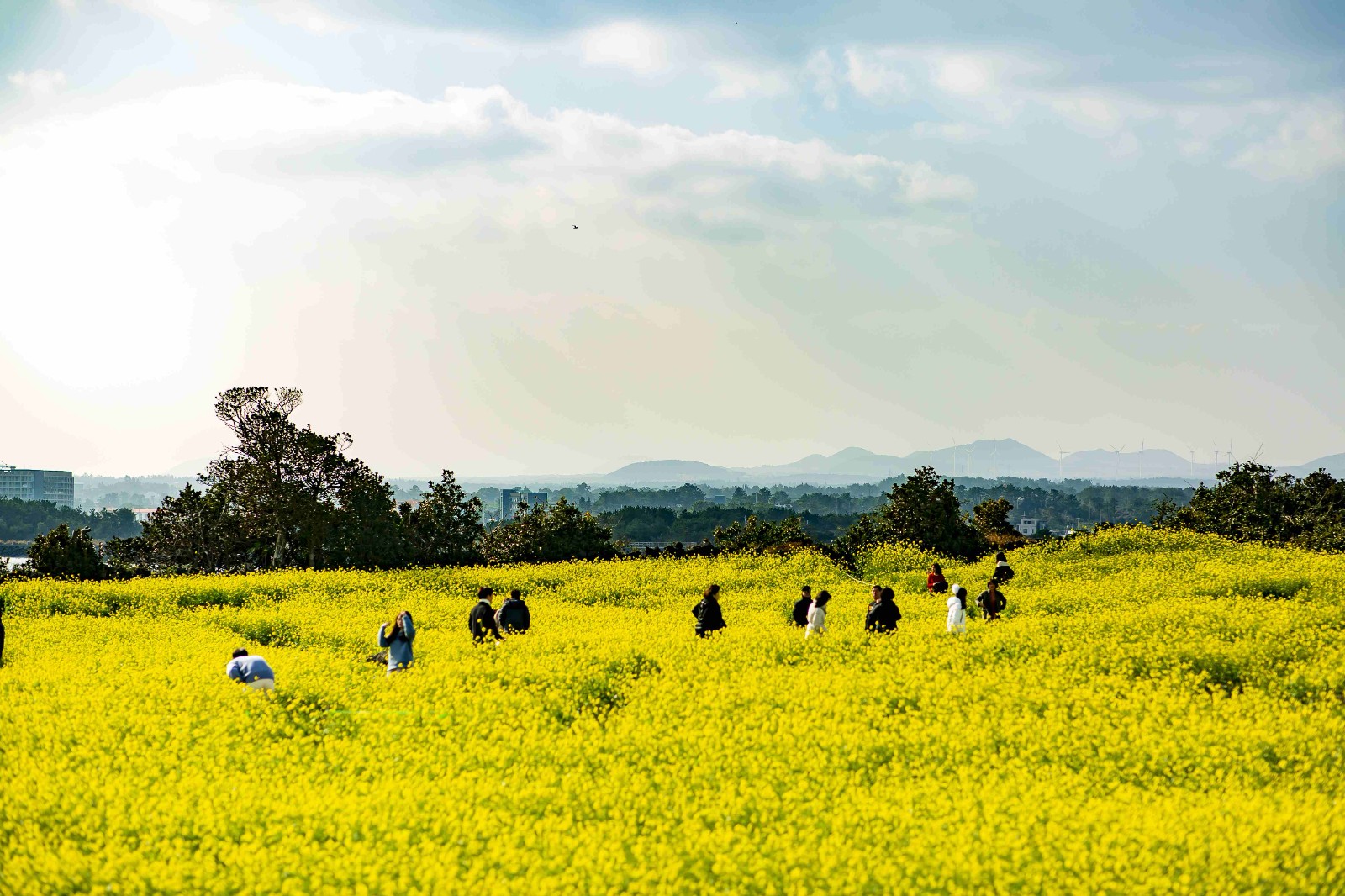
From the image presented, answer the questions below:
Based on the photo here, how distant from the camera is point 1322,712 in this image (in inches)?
633

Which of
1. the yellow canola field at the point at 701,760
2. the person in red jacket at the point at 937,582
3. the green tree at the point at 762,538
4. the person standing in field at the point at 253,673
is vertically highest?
the green tree at the point at 762,538

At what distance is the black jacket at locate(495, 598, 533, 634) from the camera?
24828mm

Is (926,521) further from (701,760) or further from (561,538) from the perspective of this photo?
(701,760)

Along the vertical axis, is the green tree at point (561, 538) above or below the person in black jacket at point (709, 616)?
above

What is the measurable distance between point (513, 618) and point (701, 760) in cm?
1179

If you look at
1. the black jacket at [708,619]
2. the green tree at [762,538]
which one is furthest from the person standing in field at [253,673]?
the green tree at [762,538]

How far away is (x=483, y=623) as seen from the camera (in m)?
23.4

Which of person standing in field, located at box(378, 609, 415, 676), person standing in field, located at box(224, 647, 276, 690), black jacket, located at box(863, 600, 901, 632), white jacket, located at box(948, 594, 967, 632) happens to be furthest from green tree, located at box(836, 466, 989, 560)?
person standing in field, located at box(224, 647, 276, 690)

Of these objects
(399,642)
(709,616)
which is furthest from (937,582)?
(399,642)

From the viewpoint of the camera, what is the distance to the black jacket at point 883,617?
23.8 meters

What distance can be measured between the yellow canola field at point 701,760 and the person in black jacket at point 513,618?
75cm

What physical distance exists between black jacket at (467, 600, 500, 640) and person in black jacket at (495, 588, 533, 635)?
0.96 m

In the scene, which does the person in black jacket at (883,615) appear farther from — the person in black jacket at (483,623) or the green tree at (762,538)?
the green tree at (762,538)

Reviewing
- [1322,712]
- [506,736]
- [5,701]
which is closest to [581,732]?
[506,736]
